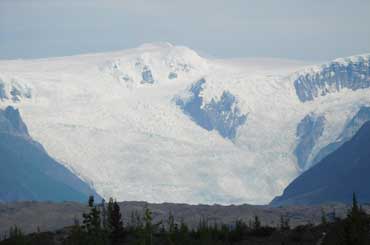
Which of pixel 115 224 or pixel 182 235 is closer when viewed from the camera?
pixel 182 235

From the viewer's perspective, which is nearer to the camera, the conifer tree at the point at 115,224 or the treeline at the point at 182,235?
the treeline at the point at 182,235

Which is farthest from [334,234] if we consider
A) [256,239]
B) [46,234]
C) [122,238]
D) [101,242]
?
[46,234]

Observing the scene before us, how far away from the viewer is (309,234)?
108938 millimetres

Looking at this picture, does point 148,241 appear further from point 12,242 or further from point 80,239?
point 12,242

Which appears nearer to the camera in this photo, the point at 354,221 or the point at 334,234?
the point at 354,221

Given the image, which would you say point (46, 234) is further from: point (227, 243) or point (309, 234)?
point (309, 234)

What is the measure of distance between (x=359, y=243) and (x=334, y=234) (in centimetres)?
2270

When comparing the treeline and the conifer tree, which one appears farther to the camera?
the conifer tree

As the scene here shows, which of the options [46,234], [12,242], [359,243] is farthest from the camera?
[46,234]

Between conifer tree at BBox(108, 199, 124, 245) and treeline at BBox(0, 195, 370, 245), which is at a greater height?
conifer tree at BBox(108, 199, 124, 245)

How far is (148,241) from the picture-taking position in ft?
354

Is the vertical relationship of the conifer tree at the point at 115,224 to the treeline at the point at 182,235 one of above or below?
above

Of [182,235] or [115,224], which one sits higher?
[115,224]

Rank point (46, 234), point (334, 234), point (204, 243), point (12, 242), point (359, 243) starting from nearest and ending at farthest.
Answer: point (359, 243) → point (334, 234) → point (204, 243) → point (12, 242) → point (46, 234)
